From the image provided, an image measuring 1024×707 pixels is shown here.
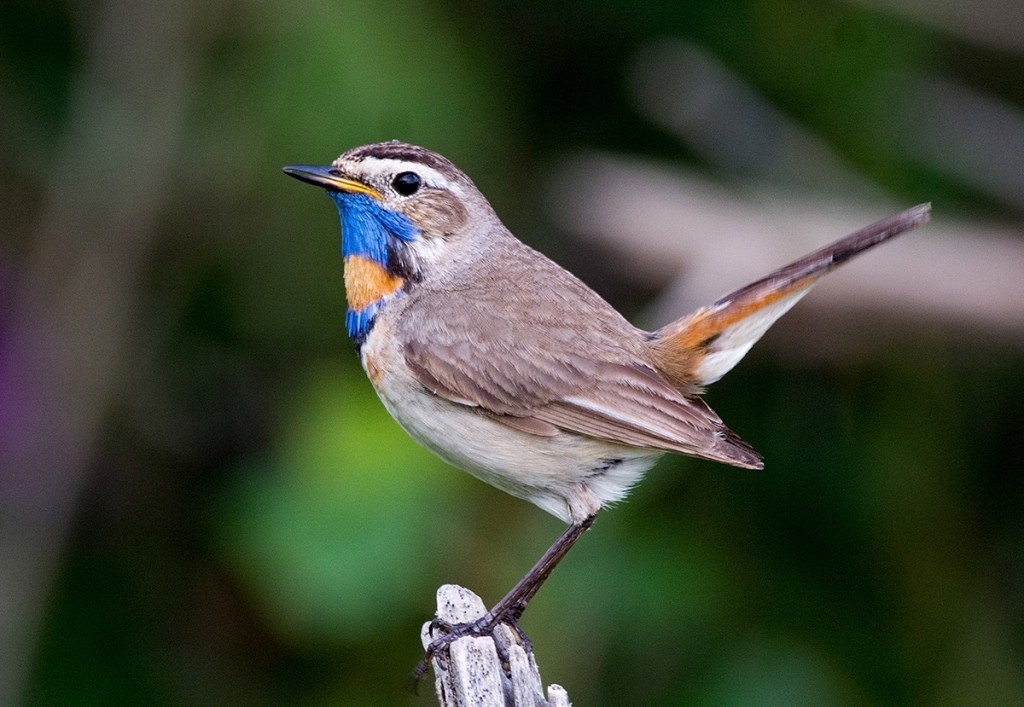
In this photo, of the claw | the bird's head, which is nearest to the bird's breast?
the bird's head

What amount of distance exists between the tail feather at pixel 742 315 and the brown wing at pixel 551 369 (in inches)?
3.8

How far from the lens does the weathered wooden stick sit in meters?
4.31

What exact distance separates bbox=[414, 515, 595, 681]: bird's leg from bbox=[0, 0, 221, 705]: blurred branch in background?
2488mm

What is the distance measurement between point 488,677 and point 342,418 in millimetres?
2055

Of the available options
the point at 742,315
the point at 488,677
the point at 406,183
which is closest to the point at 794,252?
the point at 742,315

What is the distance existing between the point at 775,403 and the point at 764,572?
0.88 meters

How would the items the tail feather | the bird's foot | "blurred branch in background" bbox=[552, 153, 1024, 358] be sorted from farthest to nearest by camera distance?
"blurred branch in background" bbox=[552, 153, 1024, 358], the tail feather, the bird's foot

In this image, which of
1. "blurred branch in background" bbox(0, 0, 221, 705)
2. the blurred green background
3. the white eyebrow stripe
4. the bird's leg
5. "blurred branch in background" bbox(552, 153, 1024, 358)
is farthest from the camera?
"blurred branch in background" bbox(552, 153, 1024, 358)

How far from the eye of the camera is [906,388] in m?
7.32

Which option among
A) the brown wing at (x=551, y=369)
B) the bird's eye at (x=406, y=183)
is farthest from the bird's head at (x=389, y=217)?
the brown wing at (x=551, y=369)

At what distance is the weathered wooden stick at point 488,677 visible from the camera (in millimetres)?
4312

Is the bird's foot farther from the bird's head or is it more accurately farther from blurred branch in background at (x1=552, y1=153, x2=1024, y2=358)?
blurred branch in background at (x1=552, y1=153, x2=1024, y2=358)

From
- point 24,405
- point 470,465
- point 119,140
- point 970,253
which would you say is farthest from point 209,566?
point 970,253

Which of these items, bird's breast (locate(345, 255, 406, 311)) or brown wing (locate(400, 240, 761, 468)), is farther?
bird's breast (locate(345, 255, 406, 311))
